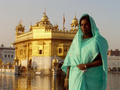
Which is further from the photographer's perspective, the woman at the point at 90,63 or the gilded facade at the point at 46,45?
the gilded facade at the point at 46,45

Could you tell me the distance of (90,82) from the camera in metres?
3.10

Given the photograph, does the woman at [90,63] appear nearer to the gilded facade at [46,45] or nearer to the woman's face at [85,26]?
the woman's face at [85,26]

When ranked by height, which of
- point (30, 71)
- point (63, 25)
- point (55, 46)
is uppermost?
point (63, 25)

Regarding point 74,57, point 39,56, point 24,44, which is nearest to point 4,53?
point 24,44

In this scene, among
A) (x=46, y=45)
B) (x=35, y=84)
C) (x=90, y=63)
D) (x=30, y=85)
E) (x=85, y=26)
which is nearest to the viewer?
(x=90, y=63)

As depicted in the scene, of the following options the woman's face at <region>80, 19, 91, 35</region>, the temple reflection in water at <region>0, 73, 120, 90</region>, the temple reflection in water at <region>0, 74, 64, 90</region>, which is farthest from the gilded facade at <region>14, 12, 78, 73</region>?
the woman's face at <region>80, 19, 91, 35</region>

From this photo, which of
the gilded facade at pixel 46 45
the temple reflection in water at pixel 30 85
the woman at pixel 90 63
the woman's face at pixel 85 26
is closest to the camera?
the woman at pixel 90 63

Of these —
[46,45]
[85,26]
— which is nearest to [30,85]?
[85,26]

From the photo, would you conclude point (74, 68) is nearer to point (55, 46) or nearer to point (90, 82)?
point (90, 82)

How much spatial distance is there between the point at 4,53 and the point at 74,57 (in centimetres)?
7393

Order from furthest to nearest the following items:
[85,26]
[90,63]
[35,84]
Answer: [35,84] → [85,26] → [90,63]

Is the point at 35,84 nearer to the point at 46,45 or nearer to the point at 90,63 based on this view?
the point at 90,63

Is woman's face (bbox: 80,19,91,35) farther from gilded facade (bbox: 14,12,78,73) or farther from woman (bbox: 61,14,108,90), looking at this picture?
gilded facade (bbox: 14,12,78,73)

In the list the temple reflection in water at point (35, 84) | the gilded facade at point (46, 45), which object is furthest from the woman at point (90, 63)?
the gilded facade at point (46, 45)
